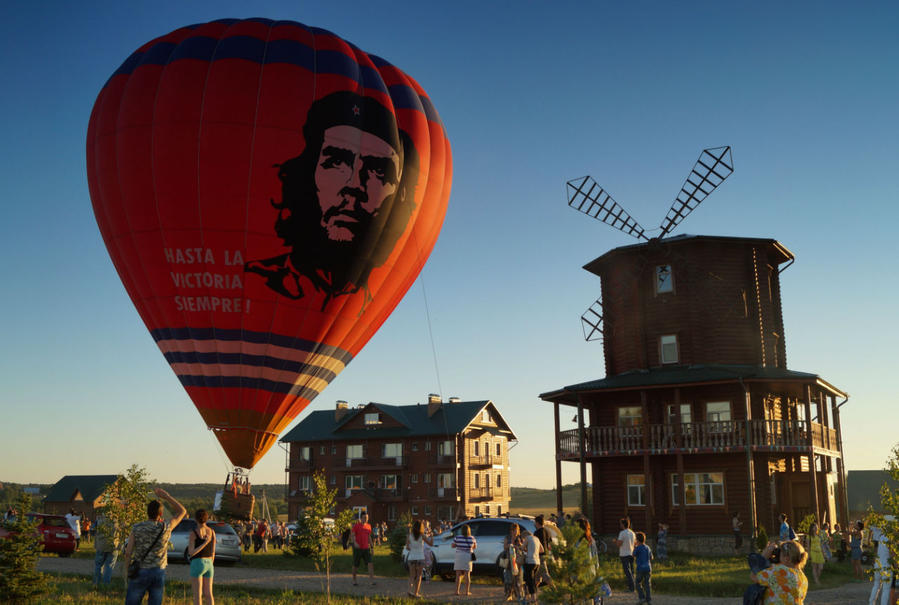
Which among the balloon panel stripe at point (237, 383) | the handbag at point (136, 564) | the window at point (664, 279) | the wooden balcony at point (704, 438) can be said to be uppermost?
the window at point (664, 279)

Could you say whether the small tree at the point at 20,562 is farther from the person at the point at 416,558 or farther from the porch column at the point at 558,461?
the porch column at the point at 558,461

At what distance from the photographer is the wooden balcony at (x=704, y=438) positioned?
30.8 meters

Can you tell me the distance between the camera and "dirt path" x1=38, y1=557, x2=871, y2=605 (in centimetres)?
1733

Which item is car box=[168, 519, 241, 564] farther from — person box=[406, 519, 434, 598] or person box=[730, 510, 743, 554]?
person box=[730, 510, 743, 554]

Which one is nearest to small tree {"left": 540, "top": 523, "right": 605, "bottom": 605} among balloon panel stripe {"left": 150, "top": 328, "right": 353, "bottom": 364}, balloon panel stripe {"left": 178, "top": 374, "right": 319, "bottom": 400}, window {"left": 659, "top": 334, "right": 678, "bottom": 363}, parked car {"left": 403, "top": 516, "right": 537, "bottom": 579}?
parked car {"left": 403, "top": 516, "right": 537, "bottom": 579}

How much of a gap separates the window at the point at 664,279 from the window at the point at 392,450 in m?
34.4

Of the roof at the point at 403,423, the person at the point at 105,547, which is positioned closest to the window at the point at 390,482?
the roof at the point at 403,423

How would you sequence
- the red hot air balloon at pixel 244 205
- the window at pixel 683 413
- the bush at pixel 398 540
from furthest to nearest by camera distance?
1. the window at pixel 683 413
2. the bush at pixel 398 540
3. the red hot air balloon at pixel 244 205

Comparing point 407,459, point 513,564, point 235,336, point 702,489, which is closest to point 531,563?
point 513,564

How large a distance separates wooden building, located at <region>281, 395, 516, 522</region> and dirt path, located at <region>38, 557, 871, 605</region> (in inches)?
1537

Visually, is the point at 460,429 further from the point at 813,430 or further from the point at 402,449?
the point at 813,430

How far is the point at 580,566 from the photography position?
36.1 ft

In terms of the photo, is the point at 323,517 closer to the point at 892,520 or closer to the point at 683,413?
the point at 892,520

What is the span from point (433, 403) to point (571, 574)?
56119 millimetres
